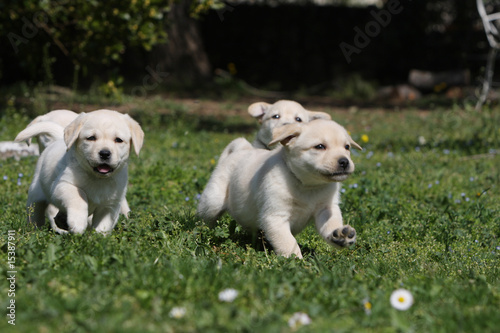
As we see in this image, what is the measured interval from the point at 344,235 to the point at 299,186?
1.78 ft

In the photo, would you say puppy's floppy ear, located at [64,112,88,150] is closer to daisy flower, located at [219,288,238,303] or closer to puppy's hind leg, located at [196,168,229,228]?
puppy's hind leg, located at [196,168,229,228]

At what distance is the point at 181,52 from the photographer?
15906mm

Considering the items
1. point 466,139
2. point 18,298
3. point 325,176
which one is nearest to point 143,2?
point 466,139

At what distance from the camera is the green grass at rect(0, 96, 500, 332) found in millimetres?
2811

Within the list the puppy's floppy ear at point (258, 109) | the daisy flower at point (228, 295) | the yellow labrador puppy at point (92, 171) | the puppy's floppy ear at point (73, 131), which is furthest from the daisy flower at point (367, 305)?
the puppy's floppy ear at point (258, 109)

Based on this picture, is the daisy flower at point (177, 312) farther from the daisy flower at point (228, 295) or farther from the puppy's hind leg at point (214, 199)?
the puppy's hind leg at point (214, 199)

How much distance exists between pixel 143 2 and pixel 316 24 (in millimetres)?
10152

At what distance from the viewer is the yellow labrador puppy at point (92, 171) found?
4.43m

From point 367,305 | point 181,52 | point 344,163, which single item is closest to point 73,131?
point 344,163

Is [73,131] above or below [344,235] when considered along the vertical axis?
above

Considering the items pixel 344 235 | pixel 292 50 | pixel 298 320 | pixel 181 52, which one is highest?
pixel 298 320

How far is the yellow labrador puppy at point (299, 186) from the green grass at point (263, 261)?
0.22 metres

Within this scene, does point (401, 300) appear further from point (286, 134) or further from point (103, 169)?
point (103, 169)

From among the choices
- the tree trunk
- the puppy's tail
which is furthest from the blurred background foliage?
the puppy's tail
